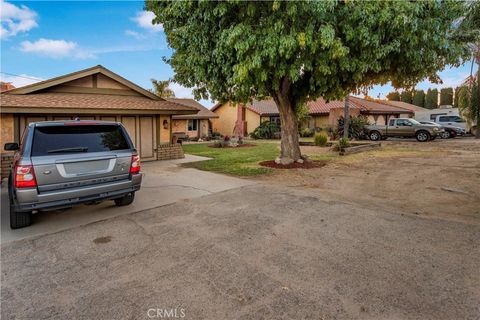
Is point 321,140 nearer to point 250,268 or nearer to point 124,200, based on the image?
point 124,200

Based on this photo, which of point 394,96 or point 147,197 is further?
point 394,96

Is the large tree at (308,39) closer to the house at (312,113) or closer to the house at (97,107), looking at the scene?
the house at (97,107)

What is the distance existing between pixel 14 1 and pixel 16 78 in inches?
758

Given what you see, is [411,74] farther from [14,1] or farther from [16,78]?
[16,78]

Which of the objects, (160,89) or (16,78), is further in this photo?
(160,89)

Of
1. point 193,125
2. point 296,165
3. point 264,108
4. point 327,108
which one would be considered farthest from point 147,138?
point 327,108

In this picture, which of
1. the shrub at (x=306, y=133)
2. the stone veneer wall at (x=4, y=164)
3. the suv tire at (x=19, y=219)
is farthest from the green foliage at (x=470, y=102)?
the stone veneer wall at (x=4, y=164)

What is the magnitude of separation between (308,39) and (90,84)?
924cm


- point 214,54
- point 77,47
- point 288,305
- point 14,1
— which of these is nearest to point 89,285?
point 288,305

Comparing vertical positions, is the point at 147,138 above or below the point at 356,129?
below

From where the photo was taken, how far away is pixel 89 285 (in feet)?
9.73

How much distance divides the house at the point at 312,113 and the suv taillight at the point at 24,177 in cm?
2194

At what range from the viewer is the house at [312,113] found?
27219mm

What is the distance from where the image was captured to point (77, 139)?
456 centimetres
